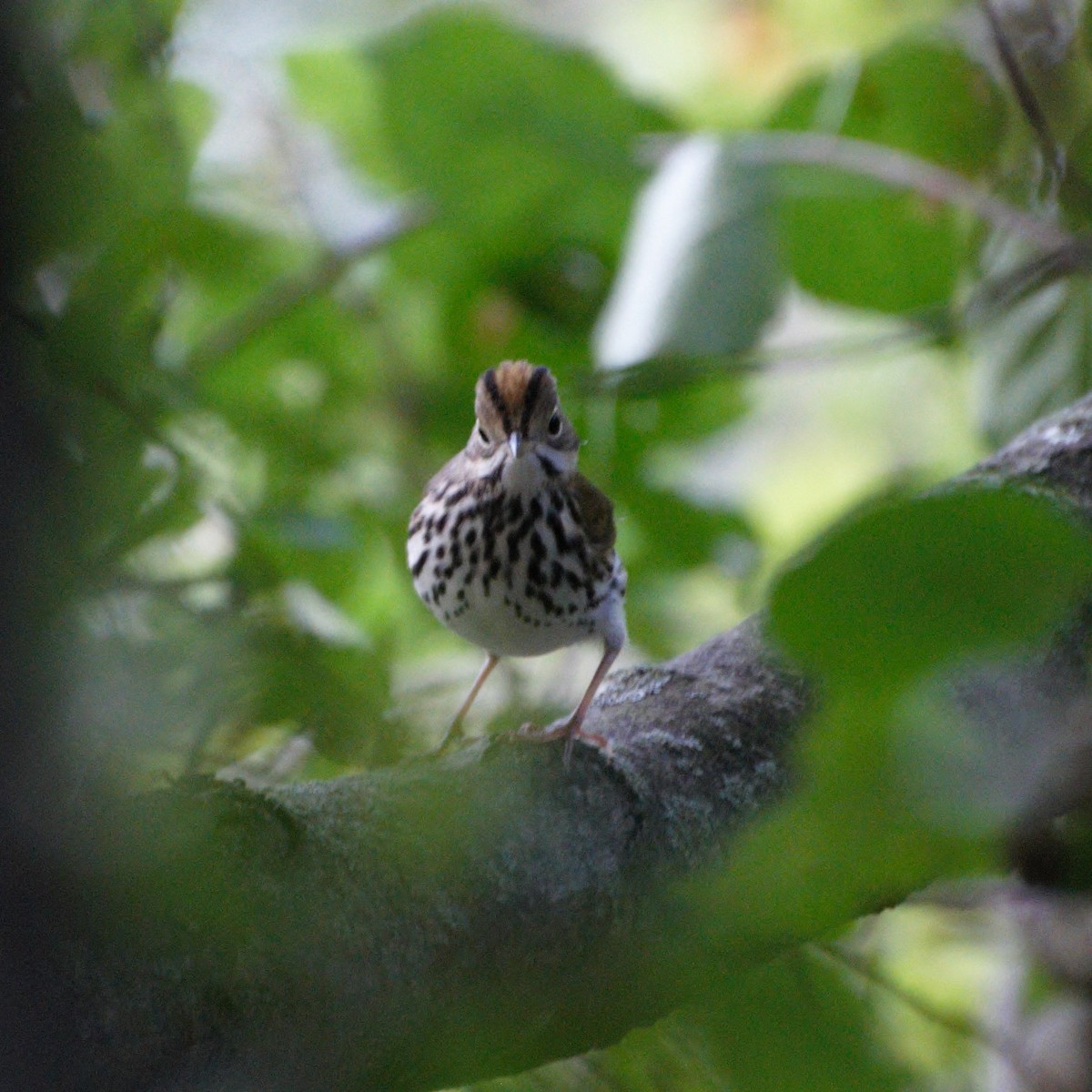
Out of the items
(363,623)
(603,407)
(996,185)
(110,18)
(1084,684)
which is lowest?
(363,623)

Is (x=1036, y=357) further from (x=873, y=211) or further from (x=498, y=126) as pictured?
(x=498, y=126)

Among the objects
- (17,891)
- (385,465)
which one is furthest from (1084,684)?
(385,465)

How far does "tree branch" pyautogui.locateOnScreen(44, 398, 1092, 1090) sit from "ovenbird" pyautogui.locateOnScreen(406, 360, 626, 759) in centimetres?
60

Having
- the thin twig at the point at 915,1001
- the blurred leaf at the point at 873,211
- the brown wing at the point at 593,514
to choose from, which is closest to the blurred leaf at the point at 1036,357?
the blurred leaf at the point at 873,211

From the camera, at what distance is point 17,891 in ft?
1.17

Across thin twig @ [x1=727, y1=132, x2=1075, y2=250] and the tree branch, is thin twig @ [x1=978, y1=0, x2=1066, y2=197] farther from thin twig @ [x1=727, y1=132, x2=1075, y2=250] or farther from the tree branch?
the tree branch

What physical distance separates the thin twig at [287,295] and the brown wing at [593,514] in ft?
2.11

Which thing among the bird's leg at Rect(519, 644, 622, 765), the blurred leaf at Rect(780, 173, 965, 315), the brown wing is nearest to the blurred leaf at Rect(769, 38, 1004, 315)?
the blurred leaf at Rect(780, 173, 965, 315)

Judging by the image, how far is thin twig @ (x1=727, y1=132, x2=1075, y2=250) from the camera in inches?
72.8

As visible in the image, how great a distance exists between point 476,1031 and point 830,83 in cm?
212

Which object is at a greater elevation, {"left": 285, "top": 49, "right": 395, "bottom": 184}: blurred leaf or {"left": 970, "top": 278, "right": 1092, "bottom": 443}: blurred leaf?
{"left": 285, "top": 49, "right": 395, "bottom": 184}: blurred leaf

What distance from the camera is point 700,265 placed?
2.08 m

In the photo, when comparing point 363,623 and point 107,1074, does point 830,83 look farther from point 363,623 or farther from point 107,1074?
point 107,1074

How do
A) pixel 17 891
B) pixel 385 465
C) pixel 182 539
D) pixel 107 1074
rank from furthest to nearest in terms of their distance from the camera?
1. pixel 385 465
2. pixel 182 539
3. pixel 107 1074
4. pixel 17 891
